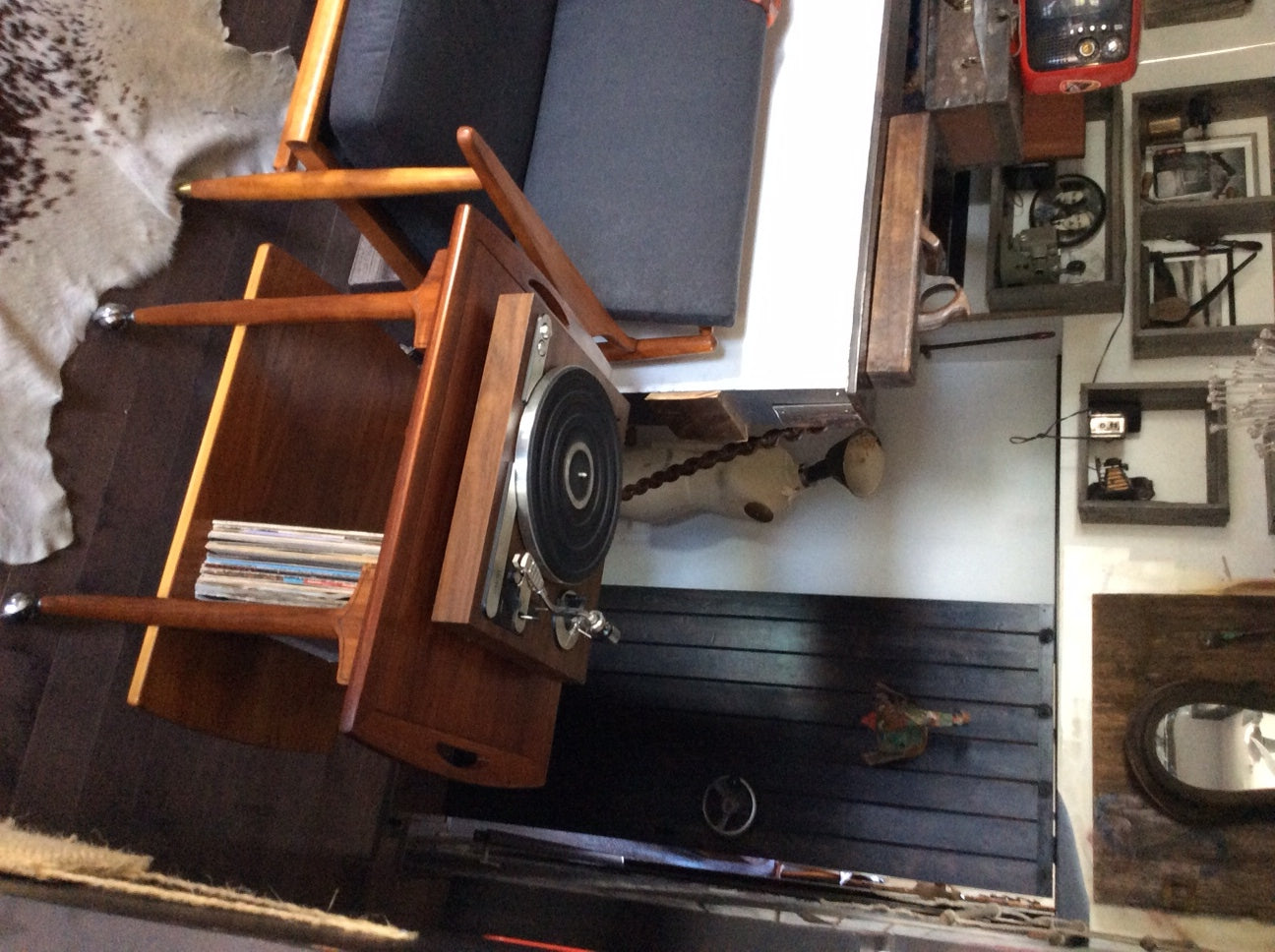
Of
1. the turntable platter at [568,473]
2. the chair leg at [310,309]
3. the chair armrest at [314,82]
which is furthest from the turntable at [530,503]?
the chair armrest at [314,82]

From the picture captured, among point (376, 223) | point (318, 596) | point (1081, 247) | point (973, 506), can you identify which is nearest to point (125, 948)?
point (318, 596)

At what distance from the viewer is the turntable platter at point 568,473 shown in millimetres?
997

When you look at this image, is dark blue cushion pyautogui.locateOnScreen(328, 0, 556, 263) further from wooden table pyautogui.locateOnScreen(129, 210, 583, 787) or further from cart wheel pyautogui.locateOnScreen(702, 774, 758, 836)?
cart wheel pyautogui.locateOnScreen(702, 774, 758, 836)

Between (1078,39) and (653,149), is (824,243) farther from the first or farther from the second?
(1078,39)

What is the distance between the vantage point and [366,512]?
1445 millimetres

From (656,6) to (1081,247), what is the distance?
1.14 m

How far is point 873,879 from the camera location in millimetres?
1835

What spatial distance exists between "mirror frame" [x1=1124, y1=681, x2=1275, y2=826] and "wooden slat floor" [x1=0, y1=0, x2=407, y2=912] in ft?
5.23

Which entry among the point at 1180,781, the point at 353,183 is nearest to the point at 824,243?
the point at 353,183

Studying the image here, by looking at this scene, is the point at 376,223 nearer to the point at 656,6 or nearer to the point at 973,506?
the point at 656,6

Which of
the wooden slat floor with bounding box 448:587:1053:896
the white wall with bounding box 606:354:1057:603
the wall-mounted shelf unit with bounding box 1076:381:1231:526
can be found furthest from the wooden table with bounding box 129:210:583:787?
the wall-mounted shelf unit with bounding box 1076:381:1231:526

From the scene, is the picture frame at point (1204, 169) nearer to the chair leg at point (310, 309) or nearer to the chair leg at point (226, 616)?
the chair leg at point (310, 309)

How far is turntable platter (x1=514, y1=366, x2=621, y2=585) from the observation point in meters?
1.00

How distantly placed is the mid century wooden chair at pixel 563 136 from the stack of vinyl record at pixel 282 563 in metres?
0.49
